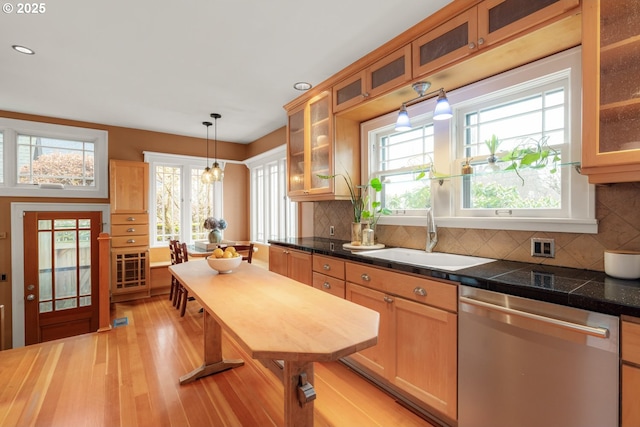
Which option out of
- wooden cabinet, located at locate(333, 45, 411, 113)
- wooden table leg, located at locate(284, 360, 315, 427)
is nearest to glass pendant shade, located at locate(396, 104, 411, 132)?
wooden cabinet, located at locate(333, 45, 411, 113)

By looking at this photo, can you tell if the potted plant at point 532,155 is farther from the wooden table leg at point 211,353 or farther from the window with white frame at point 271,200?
the window with white frame at point 271,200

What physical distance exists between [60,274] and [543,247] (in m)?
5.64

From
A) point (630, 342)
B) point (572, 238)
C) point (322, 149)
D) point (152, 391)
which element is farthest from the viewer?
point (322, 149)

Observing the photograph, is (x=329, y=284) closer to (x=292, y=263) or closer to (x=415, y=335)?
(x=292, y=263)

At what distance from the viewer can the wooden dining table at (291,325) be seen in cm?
95

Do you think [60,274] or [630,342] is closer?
[630,342]

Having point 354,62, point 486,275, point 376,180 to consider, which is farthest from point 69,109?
point 486,275

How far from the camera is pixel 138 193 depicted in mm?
4383

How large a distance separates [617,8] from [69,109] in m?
5.18

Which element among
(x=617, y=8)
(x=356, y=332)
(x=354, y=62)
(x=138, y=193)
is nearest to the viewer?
(x=356, y=332)

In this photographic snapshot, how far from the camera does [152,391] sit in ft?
6.82

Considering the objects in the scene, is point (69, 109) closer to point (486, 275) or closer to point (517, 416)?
point (486, 275)

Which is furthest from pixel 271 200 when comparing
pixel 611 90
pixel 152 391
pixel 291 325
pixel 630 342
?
pixel 630 342

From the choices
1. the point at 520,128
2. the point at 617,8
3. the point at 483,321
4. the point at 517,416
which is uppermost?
the point at 617,8
